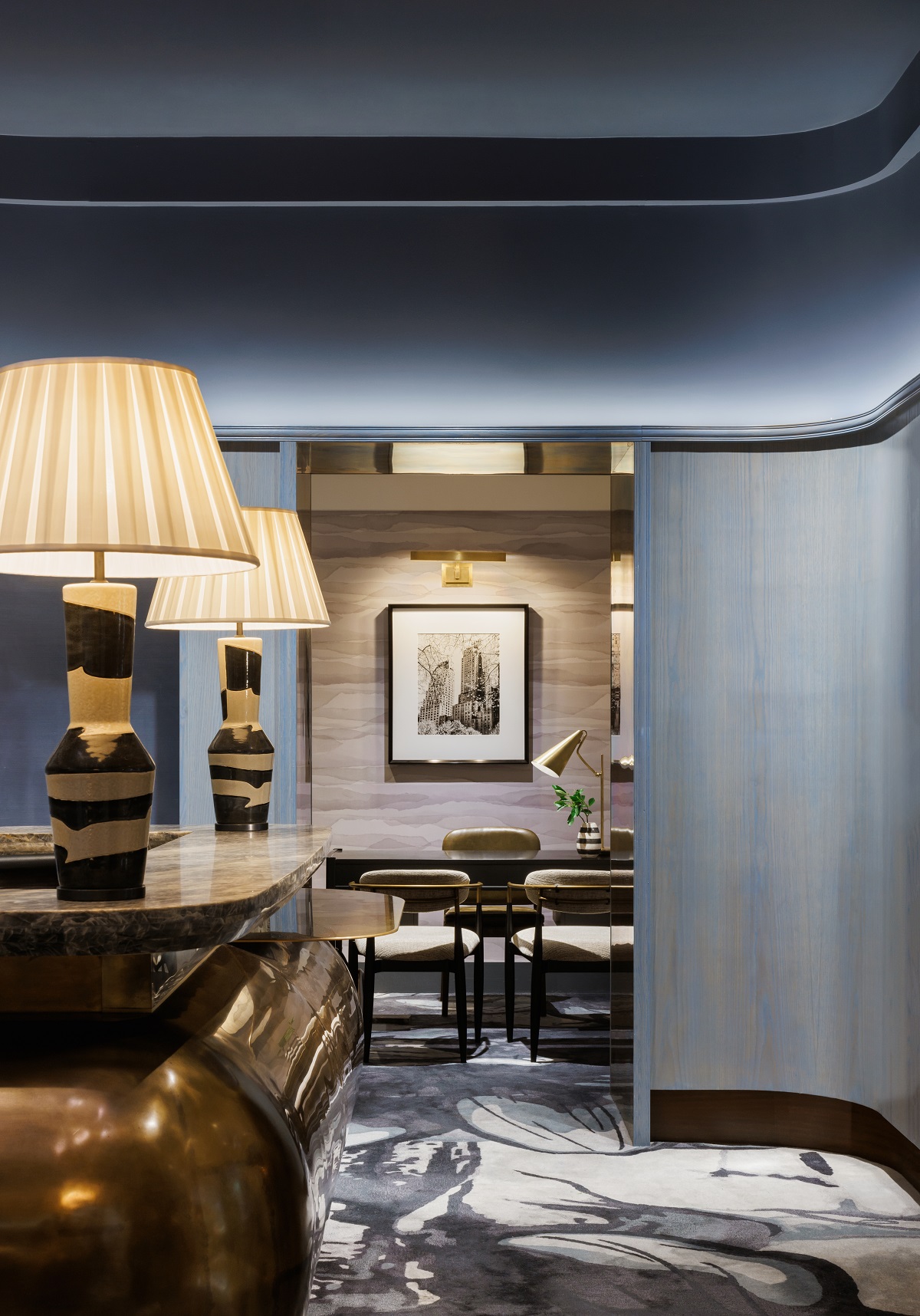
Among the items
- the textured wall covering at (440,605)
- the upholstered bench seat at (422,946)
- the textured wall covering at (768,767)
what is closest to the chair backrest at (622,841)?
the textured wall covering at (768,767)

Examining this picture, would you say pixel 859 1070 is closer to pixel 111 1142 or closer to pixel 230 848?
pixel 230 848

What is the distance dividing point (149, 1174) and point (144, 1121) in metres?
0.05

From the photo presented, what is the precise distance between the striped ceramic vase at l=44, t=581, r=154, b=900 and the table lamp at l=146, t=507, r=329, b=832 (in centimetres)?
94

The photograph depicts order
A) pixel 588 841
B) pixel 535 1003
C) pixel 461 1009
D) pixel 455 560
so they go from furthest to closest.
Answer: pixel 455 560
pixel 588 841
pixel 535 1003
pixel 461 1009

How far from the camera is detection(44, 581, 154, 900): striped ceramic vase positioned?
118 centimetres

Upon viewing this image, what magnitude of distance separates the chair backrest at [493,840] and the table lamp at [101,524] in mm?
4364

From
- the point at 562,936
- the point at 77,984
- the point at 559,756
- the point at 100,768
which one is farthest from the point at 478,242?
the point at 559,756

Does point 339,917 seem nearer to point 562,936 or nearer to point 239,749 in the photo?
point 239,749

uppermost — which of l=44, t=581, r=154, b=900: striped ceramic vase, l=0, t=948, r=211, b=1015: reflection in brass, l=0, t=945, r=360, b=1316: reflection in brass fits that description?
l=44, t=581, r=154, b=900: striped ceramic vase

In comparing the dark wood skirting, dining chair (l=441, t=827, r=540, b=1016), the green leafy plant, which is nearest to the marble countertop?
the dark wood skirting

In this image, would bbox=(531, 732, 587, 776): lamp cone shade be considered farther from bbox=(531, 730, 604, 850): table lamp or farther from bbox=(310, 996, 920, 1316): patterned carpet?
bbox=(310, 996, 920, 1316): patterned carpet

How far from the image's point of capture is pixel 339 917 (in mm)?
2365

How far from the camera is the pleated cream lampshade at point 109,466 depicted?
1188 mm

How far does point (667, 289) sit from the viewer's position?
2867 millimetres
